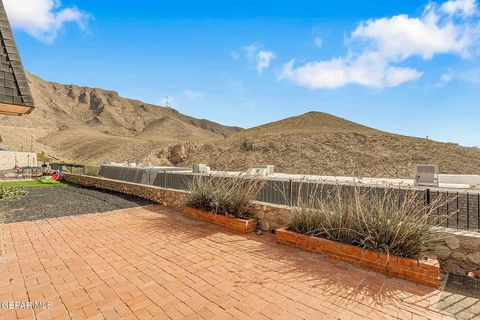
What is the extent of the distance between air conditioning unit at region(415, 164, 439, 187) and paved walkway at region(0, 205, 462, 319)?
7593 mm

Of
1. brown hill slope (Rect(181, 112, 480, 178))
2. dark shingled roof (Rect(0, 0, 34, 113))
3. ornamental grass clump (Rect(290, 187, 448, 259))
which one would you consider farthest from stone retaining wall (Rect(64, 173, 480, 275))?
brown hill slope (Rect(181, 112, 480, 178))

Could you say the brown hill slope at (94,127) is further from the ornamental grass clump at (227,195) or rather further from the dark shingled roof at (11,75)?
the dark shingled roof at (11,75)

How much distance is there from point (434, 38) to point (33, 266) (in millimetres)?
12055

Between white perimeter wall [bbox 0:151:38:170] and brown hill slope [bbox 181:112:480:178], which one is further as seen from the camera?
white perimeter wall [bbox 0:151:38:170]

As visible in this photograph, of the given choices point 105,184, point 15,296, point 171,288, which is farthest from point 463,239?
point 105,184

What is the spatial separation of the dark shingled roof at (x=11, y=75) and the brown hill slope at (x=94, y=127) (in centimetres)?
3248

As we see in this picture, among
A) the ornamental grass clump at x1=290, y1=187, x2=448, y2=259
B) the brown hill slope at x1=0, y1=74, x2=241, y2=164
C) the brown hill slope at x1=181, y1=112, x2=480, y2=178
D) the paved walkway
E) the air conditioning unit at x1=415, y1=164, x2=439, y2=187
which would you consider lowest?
the paved walkway

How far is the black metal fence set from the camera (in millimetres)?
3625

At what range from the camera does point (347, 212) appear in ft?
12.5

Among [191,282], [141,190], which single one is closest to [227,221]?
[191,282]

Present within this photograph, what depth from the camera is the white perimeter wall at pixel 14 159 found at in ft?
73.6

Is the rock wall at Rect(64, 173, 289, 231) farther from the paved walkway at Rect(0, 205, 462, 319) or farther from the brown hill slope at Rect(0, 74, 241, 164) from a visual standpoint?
the brown hill slope at Rect(0, 74, 241, 164)

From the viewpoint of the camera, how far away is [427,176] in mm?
9141

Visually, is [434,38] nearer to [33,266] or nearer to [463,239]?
[463,239]
